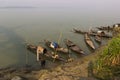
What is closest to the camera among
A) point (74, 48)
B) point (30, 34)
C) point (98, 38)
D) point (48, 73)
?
point (48, 73)

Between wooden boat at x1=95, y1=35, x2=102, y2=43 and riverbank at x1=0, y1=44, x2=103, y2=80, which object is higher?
wooden boat at x1=95, y1=35, x2=102, y2=43

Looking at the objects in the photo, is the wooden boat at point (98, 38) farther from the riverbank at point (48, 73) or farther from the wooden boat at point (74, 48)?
the riverbank at point (48, 73)

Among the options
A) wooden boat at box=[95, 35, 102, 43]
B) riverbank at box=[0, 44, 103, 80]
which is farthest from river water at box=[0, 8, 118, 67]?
riverbank at box=[0, 44, 103, 80]

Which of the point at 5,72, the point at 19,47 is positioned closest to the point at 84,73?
the point at 5,72

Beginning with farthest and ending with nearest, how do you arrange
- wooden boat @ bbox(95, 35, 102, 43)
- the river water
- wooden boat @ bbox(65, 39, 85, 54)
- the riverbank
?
1. wooden boat @ bbox(95, 35, 102, 43)
2. wooden boat @ bbox(65, 39, 85, 54)
3. the river water
4. the riverbank

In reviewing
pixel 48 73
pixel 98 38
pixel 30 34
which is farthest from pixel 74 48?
pixel 30 34

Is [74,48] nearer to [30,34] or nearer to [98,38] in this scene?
[98,38]

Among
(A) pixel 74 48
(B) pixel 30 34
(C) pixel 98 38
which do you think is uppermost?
(B) pixel 30 34

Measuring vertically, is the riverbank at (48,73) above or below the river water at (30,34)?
below

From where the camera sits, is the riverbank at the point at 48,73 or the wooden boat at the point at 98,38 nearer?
the riverbank at the point at 48,73

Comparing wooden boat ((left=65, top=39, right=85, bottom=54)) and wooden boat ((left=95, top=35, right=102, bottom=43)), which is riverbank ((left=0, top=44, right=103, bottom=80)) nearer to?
wooden boat ((left=65, top=39, right=85, bottom=54))

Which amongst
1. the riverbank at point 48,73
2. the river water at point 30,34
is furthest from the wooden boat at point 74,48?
the riverbank at point 48,73

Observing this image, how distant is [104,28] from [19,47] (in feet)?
56.7

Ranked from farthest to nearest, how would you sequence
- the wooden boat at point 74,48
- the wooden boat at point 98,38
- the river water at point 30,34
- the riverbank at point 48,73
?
1. the wooden boat at point 98,38
2. the wooden boat at point 74,48
3. the river water at point 30,34
4. the riverbank at point 48,73
